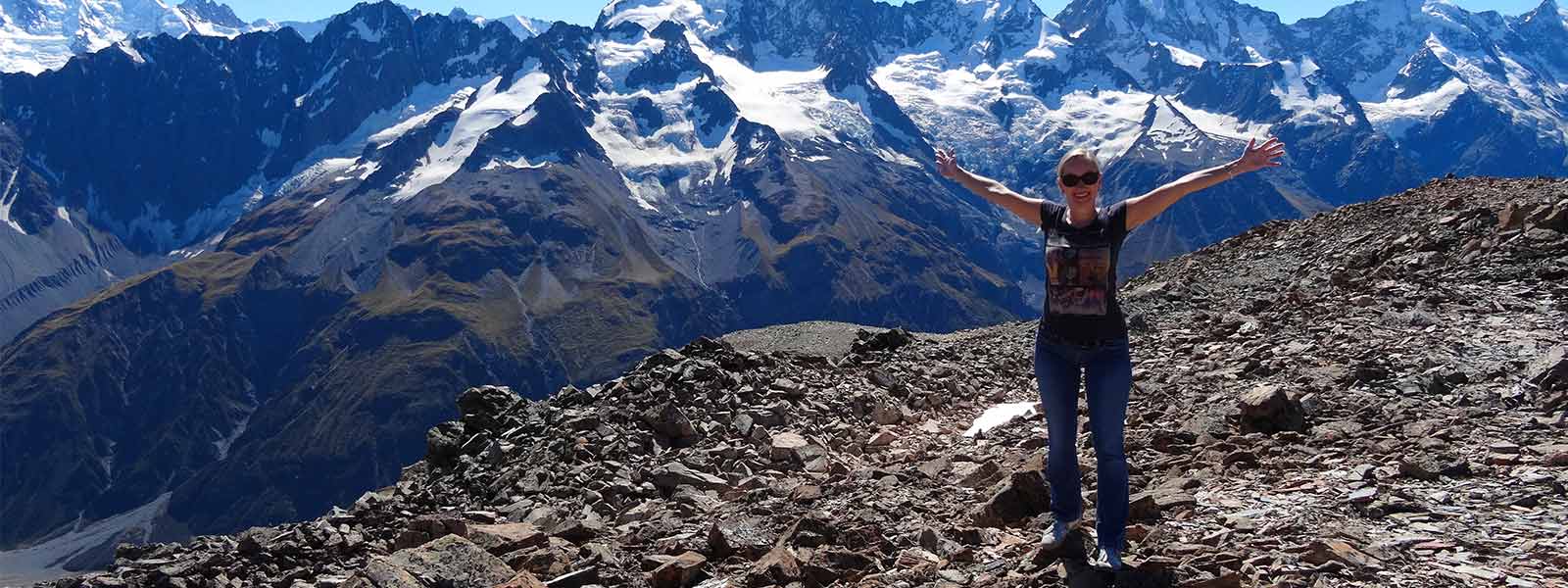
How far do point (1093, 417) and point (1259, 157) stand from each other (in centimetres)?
320

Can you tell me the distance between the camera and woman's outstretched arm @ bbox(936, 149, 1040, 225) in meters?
12.0

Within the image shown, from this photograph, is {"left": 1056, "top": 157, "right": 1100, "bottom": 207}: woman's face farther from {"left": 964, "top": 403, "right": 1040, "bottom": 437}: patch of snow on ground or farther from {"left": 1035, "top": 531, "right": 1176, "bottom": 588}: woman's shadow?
{"left": 964, "top": 403, "right": 1040, "bottom": 437}: patch of snow on ground

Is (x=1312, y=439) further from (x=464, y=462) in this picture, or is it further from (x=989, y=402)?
(x=464, y=462)

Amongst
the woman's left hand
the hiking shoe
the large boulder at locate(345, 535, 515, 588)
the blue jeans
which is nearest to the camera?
the blue jeans

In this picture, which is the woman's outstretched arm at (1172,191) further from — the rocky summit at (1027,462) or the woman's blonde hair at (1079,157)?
the rocky summit at (1027,462)

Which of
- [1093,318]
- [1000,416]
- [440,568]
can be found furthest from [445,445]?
[1093,318]

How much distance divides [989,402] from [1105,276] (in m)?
15.0

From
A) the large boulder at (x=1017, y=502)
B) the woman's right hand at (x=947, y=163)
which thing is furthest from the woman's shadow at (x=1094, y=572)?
the woman's right hand at (x=947, y=163)

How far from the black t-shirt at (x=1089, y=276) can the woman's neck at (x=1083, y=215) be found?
4 centimetres

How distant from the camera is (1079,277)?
11.3 m

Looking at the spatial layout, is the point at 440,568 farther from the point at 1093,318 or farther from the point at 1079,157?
the point at 1079,157

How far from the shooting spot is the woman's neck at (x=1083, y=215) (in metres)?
11.3

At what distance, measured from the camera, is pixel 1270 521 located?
38.3ft

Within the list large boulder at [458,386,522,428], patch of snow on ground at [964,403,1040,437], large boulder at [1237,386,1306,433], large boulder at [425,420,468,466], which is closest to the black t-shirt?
large boulder at [1237,386,1306,433]
